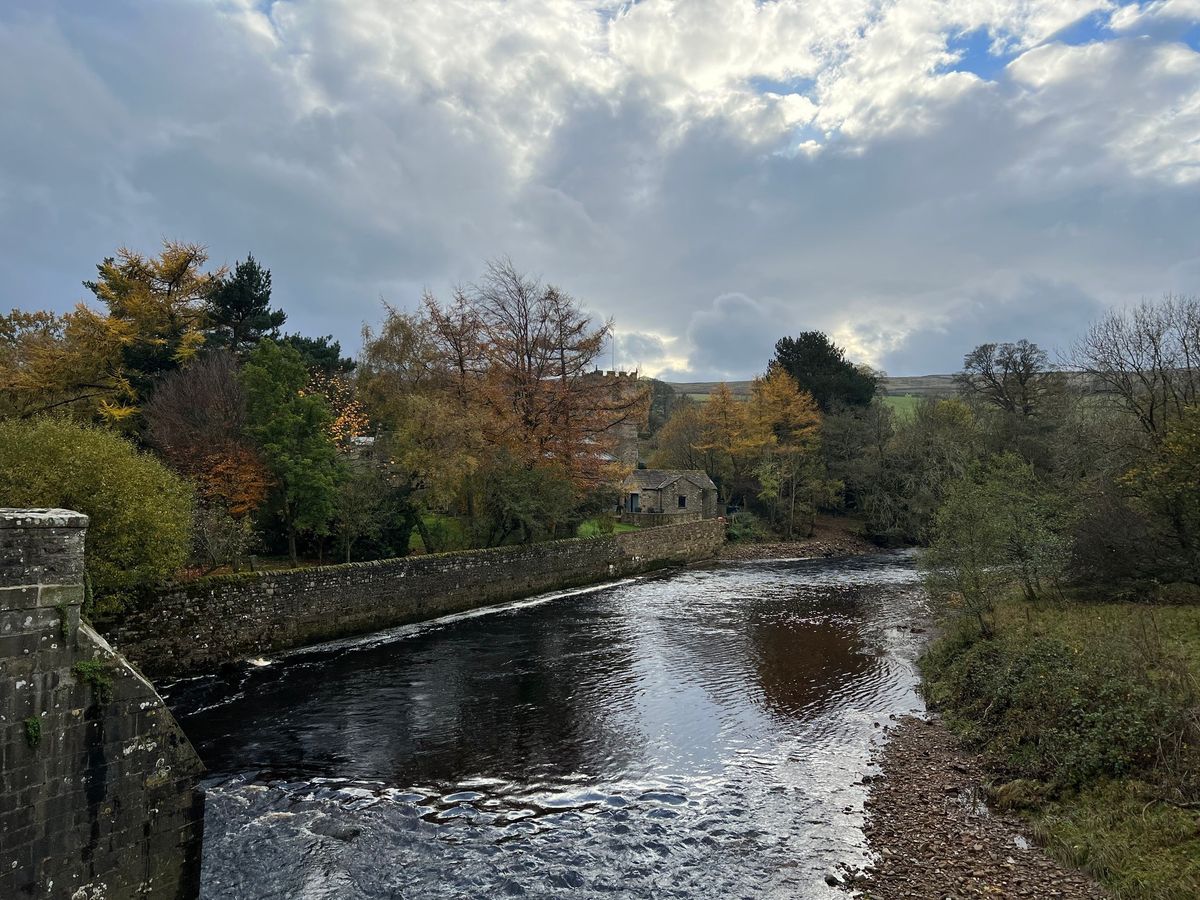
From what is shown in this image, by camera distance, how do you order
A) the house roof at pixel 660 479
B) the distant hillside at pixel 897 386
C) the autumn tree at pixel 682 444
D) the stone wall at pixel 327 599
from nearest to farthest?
the stone wall at pixel 327 599 < the house roof at pixel 660 479 < the autumn tree at pixel 682 444 < the distant hillside at pixel 897 386

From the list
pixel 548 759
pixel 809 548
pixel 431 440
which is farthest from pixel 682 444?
pixel 548 759

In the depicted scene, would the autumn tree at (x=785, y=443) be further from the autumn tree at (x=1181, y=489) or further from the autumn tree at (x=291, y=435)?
the autumn tree at (x=291, y=435)

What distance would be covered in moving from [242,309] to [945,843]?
33.9m

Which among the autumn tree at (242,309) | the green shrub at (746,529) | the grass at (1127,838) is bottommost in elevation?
the grass at (1127,838)

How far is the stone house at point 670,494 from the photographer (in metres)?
46.4

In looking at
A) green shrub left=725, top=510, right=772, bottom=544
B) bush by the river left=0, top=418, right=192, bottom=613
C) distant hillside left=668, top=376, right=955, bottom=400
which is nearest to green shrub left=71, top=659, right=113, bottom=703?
bush by the river left=0, top=418, right=192, bottom=613

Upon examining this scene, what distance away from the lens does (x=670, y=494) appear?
46.7 meters

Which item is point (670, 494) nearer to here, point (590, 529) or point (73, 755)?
point (590, 529)

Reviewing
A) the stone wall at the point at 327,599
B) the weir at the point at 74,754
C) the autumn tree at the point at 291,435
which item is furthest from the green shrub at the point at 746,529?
the weir at the point at 74,754

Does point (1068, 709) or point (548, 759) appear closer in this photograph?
point (1068, 709)

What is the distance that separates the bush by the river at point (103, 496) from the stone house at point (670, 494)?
1301 inches

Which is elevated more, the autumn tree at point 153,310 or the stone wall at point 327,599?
the autumn tree at point 153,310

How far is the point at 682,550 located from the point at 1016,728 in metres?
27.1

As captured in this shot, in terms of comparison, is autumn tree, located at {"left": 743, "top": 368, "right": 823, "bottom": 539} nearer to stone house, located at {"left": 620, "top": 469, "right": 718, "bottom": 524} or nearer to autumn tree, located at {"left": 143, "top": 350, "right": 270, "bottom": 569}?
stone house, located at {"left": 620, "top": 469, "right": 718, "bottom": 524}
